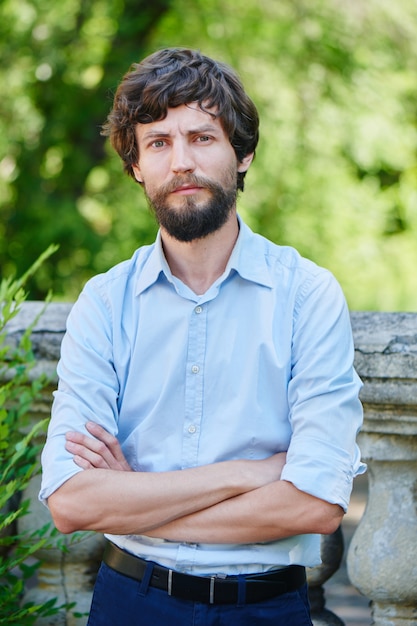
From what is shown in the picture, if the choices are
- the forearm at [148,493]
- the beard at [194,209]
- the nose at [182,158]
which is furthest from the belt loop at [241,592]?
the nose at [182,158]

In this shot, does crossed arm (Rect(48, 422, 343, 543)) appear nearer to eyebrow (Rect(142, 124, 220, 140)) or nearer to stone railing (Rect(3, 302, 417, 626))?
stone railing (Rect(3, 302, 417, 626))

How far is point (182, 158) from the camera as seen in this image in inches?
75.6

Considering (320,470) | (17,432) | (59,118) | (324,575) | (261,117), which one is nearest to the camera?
(320,470)

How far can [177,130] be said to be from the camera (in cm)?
196

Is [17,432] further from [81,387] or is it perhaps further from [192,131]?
[192,131]

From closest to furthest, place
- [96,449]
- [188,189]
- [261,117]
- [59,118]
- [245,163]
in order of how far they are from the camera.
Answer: [96,449] < [188,189] < [245,163] < [261,117] < [59,118]

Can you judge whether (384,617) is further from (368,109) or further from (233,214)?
(368,109)

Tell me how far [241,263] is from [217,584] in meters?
0.64

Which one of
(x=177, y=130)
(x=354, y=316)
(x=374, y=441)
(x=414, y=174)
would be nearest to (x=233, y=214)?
(x=177, y=130)

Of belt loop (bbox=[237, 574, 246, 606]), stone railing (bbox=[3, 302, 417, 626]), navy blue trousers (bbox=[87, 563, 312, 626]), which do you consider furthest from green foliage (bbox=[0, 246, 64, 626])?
belt loop (bbox=[237, 574, 246, 606])

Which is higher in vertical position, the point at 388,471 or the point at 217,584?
the point at 388,471

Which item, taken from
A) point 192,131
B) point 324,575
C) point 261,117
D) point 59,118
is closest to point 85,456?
point 192,131

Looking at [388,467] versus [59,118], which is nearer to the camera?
[388,467]

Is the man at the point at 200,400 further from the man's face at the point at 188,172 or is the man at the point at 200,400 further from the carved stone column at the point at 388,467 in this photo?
the carved stone column at the point at 388,467
